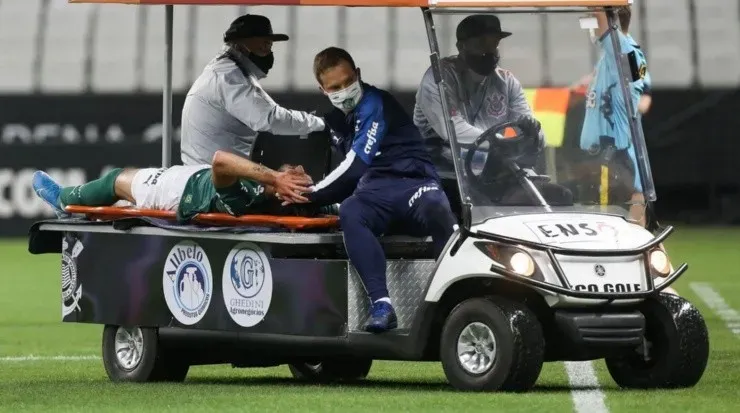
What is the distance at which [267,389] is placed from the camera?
10.3 m

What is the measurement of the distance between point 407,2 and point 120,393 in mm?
2268

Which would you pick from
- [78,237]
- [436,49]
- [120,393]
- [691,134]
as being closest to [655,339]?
[436,49]

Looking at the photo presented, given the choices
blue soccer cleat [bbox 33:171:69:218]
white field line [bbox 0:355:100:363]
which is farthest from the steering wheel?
white field line [bbox 0:355:100:363]

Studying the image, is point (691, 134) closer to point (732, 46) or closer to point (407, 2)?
point (732, 46)

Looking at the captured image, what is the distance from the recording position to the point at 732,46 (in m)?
26.6

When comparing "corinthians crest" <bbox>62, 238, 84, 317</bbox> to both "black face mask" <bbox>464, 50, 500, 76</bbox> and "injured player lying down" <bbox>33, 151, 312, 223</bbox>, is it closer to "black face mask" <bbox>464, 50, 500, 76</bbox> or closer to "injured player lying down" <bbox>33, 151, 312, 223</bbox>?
"injured player lying down" <bbox>33, 151, 312, 223</bbox>

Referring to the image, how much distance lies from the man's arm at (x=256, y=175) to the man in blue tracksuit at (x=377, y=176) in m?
0.08

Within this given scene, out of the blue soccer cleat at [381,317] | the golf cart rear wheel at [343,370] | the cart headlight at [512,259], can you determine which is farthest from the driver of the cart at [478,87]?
the golf cart rear wheel at [343,370]

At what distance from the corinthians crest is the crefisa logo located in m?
0.66

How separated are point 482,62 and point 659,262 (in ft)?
4.05

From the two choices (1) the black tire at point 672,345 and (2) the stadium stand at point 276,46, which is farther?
(2) the stadium stand at point 276,46

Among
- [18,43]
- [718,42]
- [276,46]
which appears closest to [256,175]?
[276,46]

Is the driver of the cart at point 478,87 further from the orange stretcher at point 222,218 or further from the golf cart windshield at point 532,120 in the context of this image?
the orange stretcher at point 222,218

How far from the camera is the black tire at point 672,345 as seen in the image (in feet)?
31.9
